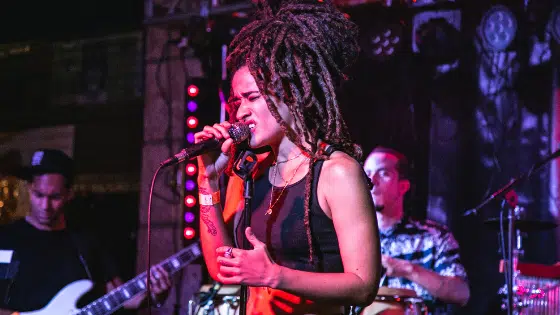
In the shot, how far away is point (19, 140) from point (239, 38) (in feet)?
25.5

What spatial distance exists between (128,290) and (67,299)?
0.53 m

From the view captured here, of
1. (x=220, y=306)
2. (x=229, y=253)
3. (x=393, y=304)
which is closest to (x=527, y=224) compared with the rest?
(x=393, y=304)

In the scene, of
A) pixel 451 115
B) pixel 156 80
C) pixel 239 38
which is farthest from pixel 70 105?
pixel 239 38

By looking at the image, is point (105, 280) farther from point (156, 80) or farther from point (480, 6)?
point (480, 6)

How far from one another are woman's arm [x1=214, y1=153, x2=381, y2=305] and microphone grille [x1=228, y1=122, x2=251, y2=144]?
317 millimetres

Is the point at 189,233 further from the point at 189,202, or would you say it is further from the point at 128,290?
the point at 128,290

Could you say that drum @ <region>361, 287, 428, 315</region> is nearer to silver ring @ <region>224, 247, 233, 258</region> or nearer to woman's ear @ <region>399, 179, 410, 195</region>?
woman's ear @ <region>399, 179, 410, 195</region>

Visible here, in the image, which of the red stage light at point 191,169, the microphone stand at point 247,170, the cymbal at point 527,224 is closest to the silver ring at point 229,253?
the microphone stand at point 247,170

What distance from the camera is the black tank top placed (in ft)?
8.50

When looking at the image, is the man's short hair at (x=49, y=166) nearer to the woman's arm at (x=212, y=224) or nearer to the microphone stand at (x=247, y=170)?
the woman's arm at (x=212, y=224)

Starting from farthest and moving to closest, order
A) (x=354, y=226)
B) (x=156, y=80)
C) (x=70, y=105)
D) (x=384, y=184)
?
(x=70, y=105), (x=156, y=80), (x=384, y=184), (x=354, y=226)

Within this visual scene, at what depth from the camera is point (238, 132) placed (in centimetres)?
263

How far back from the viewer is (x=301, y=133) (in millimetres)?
2756

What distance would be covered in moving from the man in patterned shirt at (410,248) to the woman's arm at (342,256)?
2.89 m
